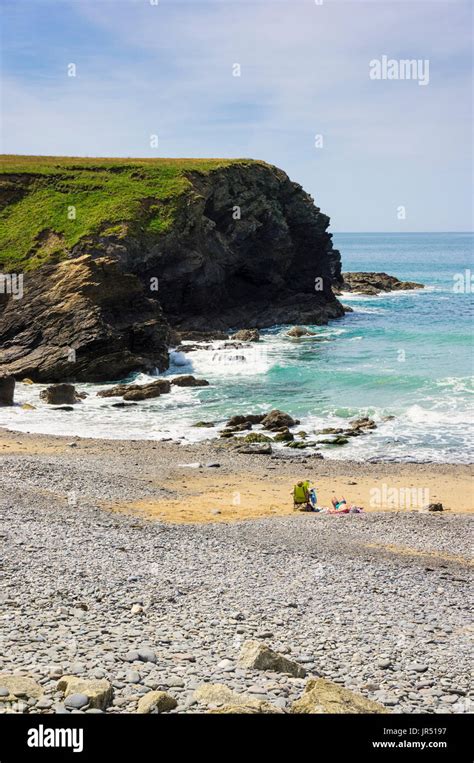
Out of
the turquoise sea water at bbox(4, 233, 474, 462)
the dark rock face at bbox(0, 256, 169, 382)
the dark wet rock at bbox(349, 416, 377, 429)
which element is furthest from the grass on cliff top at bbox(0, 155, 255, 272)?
the dark wet rock at bbox(349, 416, 377, 429)

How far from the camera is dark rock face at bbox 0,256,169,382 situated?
166 ft

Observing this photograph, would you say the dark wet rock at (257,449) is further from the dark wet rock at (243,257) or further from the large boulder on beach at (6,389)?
the dark wet rock at (243,257)

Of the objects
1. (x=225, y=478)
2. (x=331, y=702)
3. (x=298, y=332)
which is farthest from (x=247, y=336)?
(x=331, y=702)

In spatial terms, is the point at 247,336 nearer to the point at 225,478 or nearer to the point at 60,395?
the point at 60,395

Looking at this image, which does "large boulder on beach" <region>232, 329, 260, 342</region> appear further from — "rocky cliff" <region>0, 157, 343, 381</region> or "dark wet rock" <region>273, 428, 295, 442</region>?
"dark wet rock" <region>273, 428, 295, 442</region>

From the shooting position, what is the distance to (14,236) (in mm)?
61875

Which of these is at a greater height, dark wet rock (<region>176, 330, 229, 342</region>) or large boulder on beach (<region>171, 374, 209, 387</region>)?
dark wet rock (<region>176, 330, 229, 342</region>)

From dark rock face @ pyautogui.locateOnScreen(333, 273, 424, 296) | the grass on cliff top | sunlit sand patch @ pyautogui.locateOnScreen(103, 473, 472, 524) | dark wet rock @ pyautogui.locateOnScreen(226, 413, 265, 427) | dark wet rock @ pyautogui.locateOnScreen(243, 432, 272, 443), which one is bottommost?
sunlit sand patch @ pyautogui.locateOnScreen(103, 473, 472, 524)

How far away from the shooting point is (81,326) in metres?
51.1

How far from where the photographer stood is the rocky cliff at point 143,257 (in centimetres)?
5194

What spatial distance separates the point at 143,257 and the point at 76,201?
9.46m

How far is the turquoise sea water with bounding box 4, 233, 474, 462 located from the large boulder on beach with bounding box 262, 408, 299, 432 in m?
0.97

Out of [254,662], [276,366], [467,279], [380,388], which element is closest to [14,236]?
[276,366]

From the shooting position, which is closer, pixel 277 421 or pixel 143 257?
pixel 277 421
